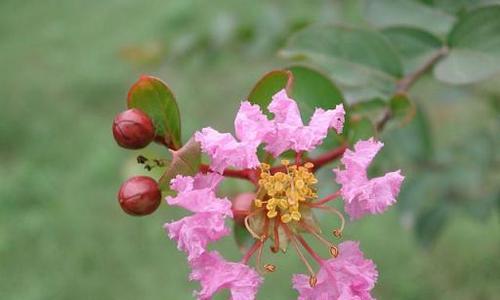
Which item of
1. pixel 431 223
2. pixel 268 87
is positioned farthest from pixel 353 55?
pixel 431 223

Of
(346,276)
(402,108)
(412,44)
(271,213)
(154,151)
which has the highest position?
(154,151)

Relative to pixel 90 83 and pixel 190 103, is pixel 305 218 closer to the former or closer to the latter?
pixel 190 103

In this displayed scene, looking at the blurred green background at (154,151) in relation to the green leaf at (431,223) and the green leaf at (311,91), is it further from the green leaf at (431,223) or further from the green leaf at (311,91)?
the green leaf at (311,91)

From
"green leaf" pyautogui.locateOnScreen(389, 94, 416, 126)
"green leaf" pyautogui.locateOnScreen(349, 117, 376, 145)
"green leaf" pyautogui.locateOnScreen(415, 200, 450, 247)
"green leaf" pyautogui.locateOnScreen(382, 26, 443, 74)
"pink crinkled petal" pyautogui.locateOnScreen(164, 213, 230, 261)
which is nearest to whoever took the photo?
"pink crinkled petal" pyautogui.locateOnScreen(164, 213, 230, 261)

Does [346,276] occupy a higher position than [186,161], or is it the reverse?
[186,161]

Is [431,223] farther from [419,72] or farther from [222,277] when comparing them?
[222,277]

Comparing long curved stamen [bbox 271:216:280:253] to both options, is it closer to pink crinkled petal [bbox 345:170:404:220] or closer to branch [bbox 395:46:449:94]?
pink crinkled petal [bbox 345:170:404:220]

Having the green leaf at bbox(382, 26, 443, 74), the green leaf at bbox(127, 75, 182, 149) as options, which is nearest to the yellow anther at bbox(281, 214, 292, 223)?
the green leaf at bbox(127, 75, 182, 149)
